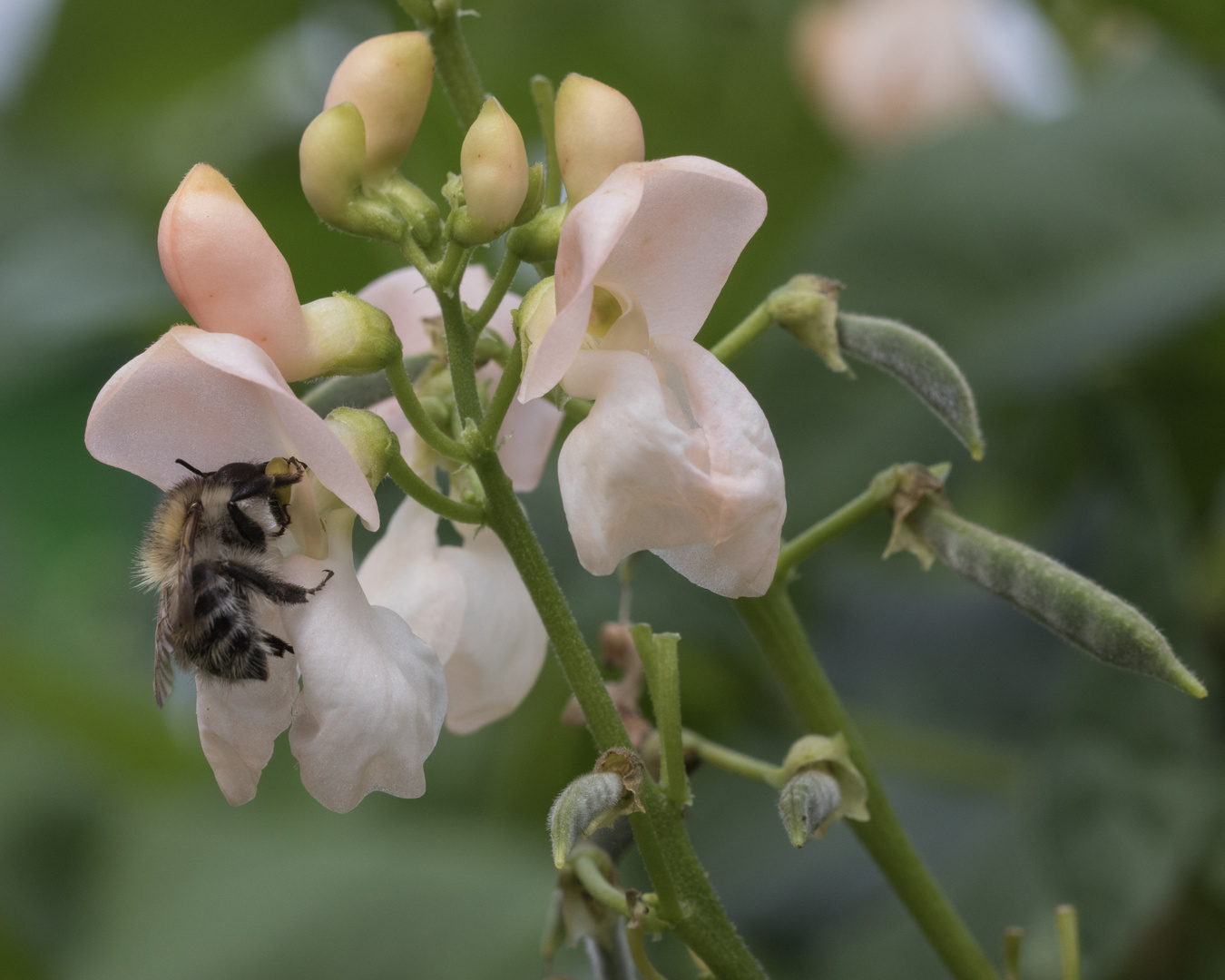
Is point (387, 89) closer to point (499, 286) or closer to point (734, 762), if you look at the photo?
point (499, 286)

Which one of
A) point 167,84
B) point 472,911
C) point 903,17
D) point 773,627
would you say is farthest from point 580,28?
point 773,627

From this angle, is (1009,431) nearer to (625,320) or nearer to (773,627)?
(773,627)

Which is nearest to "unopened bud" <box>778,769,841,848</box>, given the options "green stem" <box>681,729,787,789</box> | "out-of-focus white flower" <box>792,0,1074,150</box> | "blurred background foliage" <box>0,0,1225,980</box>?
"green stem" <box>681,729,787,789</box>

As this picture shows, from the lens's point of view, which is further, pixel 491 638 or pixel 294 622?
pixel 491 638

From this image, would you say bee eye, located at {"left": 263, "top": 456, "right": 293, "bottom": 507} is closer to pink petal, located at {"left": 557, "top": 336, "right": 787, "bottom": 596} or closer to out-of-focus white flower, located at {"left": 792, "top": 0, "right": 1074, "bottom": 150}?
pink petal, located at {"left": 557, "top": 336, "right": 787, "bottom": 596}

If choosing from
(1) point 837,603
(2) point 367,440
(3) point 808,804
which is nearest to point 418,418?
(2) point 367,440

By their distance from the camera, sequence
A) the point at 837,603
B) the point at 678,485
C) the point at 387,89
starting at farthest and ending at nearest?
the point at 837,603
the point at 387,89
the point at 678,485
